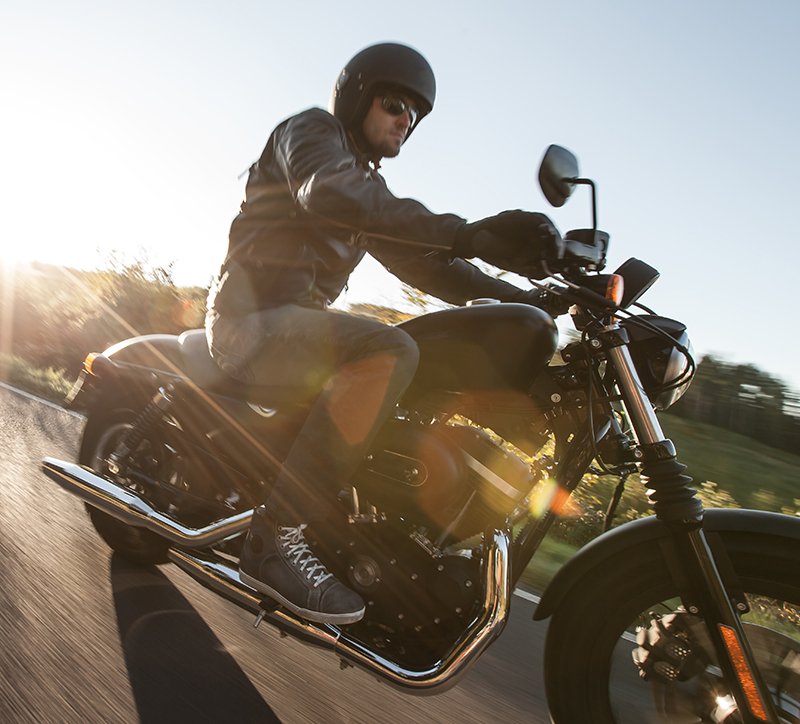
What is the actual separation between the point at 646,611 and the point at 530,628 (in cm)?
130

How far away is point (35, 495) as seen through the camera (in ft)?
12.8

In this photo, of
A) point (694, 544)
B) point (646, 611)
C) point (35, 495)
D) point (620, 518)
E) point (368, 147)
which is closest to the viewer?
point (694, 544)

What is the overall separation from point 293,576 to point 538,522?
77cm

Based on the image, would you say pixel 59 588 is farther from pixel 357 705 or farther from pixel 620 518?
pixel 620 518

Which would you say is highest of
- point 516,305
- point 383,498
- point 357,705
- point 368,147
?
point 368,147

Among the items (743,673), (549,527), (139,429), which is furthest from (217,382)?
(743,673)

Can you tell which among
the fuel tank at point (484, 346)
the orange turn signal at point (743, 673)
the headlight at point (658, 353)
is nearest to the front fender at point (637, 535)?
the orange turn signal at point (743, 673)

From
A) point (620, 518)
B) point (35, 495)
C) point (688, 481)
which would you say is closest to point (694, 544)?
point (688, 481)

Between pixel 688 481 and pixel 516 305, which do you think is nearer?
pixel 688 481

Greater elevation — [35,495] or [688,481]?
[688,481]

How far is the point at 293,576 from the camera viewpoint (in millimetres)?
2258

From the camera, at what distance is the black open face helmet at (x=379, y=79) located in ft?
8.07

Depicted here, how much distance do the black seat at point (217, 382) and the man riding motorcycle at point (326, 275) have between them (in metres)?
0.04

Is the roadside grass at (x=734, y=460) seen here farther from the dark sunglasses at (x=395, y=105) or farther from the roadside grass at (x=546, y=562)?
the dark sunglasses at (x=395, y=105)
